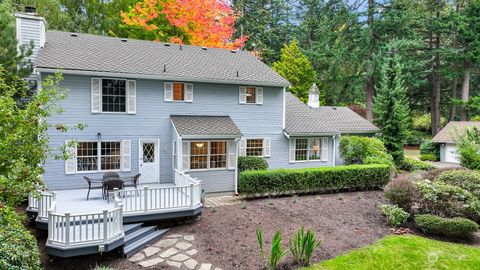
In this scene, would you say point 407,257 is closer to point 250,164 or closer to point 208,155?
point 250,164

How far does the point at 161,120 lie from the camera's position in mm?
14570

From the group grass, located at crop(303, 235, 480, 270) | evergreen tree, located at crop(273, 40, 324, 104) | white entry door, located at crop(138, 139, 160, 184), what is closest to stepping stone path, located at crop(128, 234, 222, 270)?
grass, located at crop(303, 235, 480, 270)

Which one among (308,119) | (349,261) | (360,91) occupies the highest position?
(360,91)

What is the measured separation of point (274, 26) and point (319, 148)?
1011 inches

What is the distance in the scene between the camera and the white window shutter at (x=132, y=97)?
545 inches

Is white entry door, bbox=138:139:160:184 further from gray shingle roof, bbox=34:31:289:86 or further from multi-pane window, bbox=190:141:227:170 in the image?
gray shingle roof, bbox=34:31:289:86

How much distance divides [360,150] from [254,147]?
7.11 metres

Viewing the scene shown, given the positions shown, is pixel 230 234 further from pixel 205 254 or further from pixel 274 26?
pixel 274 26

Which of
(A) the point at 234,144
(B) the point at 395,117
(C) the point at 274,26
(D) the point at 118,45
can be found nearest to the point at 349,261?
Result: (A) the point at 234,144

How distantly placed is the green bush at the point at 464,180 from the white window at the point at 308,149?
6.01 metres

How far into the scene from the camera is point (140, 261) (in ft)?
27.5

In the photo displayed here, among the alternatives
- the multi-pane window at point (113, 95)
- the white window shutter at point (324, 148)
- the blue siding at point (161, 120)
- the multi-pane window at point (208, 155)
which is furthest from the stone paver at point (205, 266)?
the white window shutter at point (324, 148)

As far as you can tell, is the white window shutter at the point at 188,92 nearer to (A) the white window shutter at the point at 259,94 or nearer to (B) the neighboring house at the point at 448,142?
(A) the white window shutter at the point at 259,94

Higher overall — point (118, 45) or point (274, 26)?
point (274, 26)
